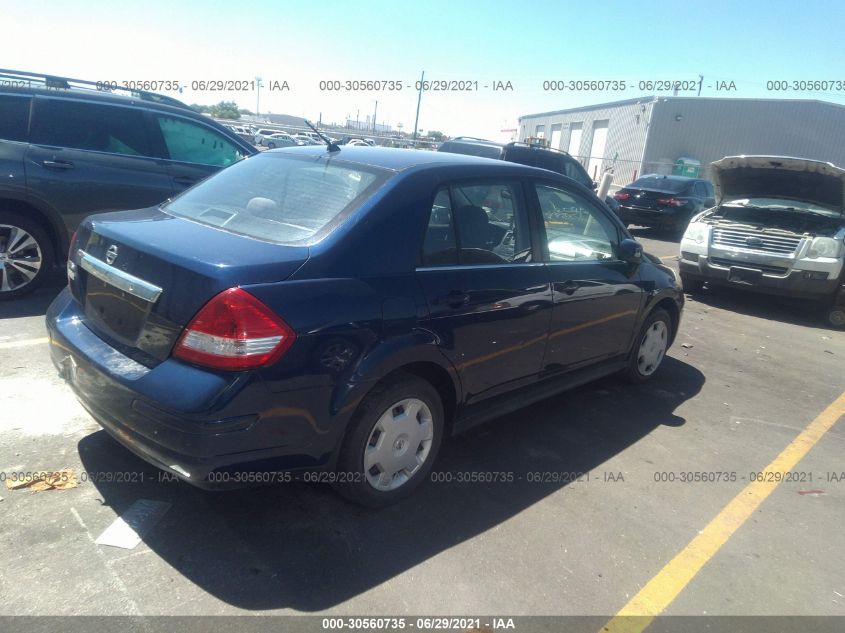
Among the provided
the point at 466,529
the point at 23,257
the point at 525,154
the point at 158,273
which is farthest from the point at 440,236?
the point at 525,154

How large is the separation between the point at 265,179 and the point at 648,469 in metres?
2.87

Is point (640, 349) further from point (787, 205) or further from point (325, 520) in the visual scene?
point (787, 205)

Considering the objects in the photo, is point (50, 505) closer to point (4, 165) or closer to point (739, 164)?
point (4, 165)

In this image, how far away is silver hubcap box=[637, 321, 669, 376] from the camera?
5199 millimetres

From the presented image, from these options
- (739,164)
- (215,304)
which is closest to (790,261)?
(739,164)

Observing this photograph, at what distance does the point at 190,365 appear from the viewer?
2562 mm

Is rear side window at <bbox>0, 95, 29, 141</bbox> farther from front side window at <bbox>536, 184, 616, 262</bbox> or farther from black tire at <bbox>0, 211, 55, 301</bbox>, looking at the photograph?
front side window at <bbox>536, 184, 616, 262</bbox>

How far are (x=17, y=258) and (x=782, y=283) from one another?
332 inches

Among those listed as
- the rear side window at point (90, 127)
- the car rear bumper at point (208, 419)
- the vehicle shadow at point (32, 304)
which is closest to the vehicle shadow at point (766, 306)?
the rear side window at point (90, 127)

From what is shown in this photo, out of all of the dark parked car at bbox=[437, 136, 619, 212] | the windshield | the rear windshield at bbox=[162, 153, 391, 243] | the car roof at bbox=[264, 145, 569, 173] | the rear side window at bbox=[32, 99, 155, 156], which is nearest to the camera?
the rear windshield at bbox=[162, 153, 391, 243]

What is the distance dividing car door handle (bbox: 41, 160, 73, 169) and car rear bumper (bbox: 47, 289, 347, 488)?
140 inches

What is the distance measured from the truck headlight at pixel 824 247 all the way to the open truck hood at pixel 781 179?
78cm

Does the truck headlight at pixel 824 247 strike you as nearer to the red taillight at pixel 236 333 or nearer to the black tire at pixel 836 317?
the black tire at pixel 836 317

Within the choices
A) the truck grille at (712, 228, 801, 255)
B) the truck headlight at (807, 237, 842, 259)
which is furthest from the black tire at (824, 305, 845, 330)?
the truck grille at (712, 228, 801, 255)
